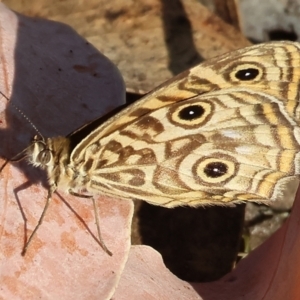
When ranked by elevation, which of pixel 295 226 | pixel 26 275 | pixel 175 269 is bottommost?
pixel 175 269

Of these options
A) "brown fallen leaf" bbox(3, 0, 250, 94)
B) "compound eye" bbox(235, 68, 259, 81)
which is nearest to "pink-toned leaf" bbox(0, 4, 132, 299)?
"brown fallen leaf" bbox(3, 0, 250, 94)

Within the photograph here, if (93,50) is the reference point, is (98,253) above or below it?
below

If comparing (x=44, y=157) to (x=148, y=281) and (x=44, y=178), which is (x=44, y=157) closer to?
(x=44, y=178)

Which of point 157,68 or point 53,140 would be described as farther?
point 157,68

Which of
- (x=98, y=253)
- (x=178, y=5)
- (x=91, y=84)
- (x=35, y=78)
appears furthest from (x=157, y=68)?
(x=98, y=253)

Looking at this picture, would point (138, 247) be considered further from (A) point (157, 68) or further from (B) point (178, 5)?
(B) point (178, 5)

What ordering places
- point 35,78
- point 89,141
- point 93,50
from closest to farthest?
point 89,141 < point 35,78 < point 93,50

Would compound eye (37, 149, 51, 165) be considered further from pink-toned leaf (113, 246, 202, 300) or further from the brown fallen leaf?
the brown fallen leaf
